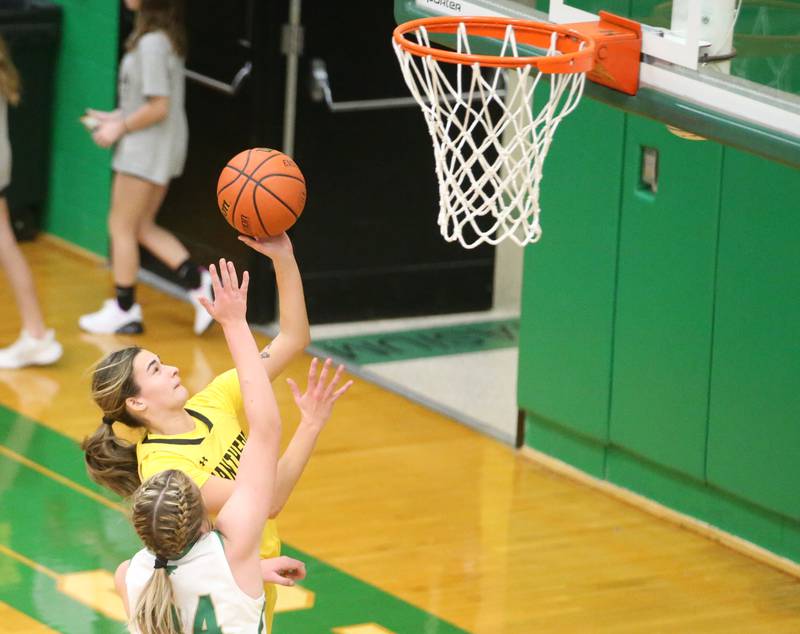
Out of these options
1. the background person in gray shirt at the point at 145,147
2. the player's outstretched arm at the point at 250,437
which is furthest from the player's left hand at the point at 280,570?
the background person in gray shirt at the point at 145,147

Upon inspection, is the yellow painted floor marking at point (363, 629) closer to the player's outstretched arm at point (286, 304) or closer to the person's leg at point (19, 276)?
the player's outstretched arm at point (286, 304)

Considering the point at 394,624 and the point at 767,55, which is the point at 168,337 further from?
the point at 767,55

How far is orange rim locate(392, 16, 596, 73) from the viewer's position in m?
4.77

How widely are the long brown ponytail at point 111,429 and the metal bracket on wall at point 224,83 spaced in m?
4.71

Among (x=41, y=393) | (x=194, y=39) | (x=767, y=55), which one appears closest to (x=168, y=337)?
(x=41, y=393)

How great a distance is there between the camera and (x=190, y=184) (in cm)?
985

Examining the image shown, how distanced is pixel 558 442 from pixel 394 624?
185 cm

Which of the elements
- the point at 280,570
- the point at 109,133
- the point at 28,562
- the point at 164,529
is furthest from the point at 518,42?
the point at 109,133

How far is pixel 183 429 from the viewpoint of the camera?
4711 mm

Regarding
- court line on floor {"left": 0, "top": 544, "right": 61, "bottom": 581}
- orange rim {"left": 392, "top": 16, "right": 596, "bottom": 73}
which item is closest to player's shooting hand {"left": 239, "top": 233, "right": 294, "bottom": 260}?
orange rim {"left": 392, "top": 16, "right": 596, "bottom": 73}

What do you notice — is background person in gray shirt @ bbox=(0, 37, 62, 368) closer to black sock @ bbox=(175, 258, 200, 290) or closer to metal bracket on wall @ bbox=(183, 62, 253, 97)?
black sock @ bbox=(175, 258, 200, 290)

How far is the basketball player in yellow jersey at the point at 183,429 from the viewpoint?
15.0 ft

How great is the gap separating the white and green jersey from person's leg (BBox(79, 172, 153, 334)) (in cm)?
503

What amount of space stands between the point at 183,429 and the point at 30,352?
13.2 ft
